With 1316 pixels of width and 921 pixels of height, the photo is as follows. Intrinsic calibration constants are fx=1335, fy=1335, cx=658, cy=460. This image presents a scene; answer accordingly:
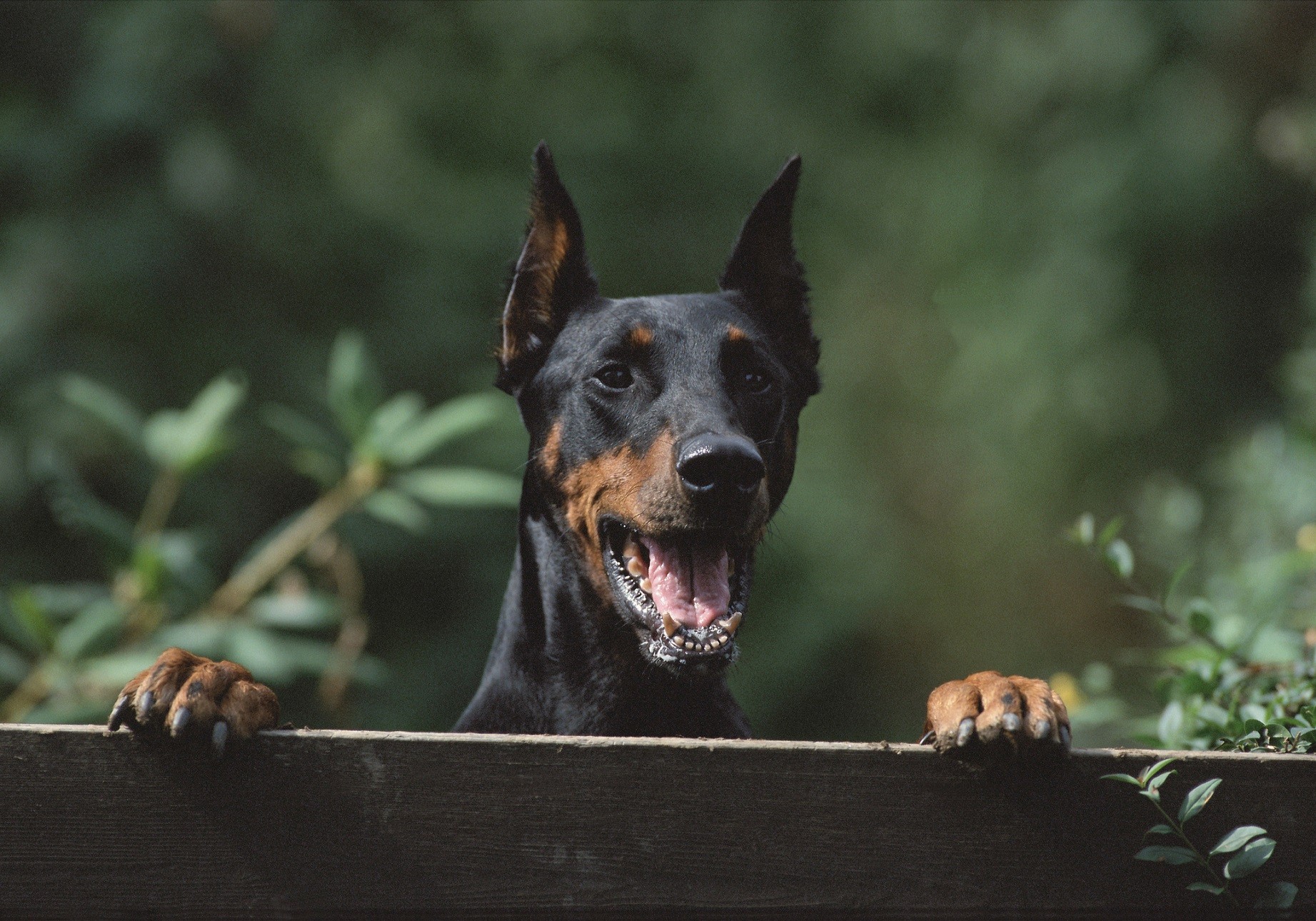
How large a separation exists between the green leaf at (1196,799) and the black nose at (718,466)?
3.46 feet

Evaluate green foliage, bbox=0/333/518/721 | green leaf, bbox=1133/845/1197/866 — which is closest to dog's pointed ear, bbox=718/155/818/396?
green foliage, bbox=0/333/518/721

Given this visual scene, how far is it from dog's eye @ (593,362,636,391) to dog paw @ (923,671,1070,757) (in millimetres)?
1204

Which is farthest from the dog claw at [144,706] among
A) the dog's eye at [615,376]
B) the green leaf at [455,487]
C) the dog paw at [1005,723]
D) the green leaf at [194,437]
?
the green leaf at [455,487]

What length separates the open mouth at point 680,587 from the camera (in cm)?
258

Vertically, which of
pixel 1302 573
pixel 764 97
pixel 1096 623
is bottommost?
pixel 1302 573

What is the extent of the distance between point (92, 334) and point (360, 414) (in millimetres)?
5240

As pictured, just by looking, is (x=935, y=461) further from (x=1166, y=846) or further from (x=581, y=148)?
(x=1166, y=846)

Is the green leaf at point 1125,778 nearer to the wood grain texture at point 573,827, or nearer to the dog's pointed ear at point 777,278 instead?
the wood grain texture at point 573,827

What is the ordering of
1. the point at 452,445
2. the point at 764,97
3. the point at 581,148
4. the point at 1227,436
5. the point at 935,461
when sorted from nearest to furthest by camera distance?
the point at 1227,436, the point at 452,445, the point at 581,148, the point at 764,97, the point at 935,461

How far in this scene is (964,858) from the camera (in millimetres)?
1895

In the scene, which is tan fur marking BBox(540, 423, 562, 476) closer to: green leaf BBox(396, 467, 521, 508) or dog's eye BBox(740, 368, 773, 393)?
dog's eye BBox(740, 368, 773, 393)

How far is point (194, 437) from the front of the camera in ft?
11.8

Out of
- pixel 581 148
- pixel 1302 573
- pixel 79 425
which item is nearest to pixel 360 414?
pixel 1302 573

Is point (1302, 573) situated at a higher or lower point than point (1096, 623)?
lower
